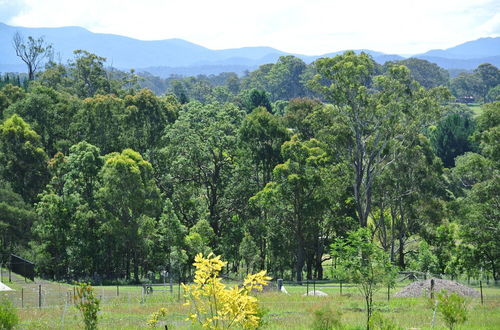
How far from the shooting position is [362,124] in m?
52.7

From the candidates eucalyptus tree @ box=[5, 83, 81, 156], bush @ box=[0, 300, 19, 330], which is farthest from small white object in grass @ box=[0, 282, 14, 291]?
eucalyptus tree @ box=[5, 83, 81, 156]

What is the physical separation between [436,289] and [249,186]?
2432 centimetres

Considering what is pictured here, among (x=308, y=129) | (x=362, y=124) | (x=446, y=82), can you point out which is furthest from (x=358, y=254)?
(x=446, y=82)

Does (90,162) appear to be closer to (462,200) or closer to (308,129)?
(308,129)

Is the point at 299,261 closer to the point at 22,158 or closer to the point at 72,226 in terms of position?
the point at 72,226

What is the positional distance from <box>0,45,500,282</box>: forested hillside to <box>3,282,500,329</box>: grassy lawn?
9389 mm

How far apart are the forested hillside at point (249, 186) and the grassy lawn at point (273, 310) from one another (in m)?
9.39

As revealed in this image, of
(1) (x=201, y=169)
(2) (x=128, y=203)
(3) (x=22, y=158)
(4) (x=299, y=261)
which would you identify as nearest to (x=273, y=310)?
(4) (x=299, y=261)

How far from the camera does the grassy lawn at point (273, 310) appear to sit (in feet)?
82.5

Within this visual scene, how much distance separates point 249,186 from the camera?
5588 centimetres

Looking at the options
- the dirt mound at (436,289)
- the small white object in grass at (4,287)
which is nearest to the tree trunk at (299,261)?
the dirt mound at (436,289)

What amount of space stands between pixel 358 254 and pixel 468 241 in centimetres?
2126

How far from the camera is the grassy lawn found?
82.5 feet

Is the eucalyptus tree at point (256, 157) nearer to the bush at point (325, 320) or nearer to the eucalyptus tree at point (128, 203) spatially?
the eucalyptus tree at point (128, 203)
